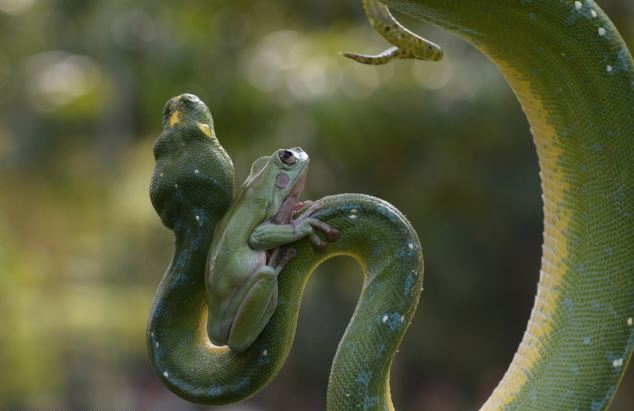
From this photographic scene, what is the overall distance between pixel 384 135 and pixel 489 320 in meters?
3.72

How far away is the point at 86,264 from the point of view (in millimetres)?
14273

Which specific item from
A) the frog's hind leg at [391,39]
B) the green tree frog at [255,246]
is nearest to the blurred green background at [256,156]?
the frog's hind leg at [391,39]

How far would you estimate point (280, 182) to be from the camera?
1519 millimetres

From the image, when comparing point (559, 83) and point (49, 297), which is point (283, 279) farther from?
point (49, 297)

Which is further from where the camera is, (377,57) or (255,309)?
(377,57)

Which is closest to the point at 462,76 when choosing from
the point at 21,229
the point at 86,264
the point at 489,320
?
the point at 489,320

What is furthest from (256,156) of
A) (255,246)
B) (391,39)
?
(255,246)

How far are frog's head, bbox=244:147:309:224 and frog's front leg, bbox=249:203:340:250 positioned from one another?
0.10 ft

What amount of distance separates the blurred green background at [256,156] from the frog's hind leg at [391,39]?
7.35m

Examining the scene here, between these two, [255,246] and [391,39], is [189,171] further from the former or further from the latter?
[391,39]

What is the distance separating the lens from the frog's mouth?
1.52 meters

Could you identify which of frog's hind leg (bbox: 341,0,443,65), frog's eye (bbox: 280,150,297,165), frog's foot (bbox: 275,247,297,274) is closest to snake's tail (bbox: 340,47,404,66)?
frog's hind leg (bbox: 341,0,443,65)

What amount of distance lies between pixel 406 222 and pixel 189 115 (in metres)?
0.43

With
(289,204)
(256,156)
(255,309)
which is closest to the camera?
(255,309)
